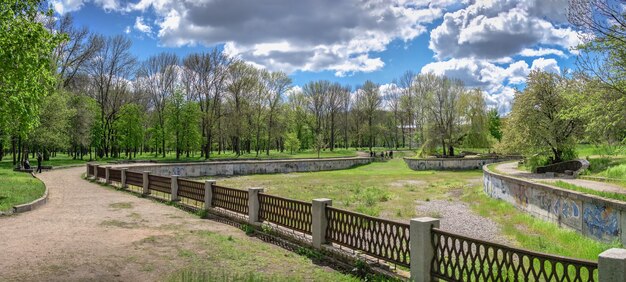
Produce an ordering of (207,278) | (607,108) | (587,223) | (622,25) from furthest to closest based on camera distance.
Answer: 1. (607,108)
2. (622,25)
3. (587,223)
4. (207,278)

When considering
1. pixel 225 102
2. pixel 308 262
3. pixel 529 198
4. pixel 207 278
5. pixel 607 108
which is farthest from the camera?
pixel 225 102

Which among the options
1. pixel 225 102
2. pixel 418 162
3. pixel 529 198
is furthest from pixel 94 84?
pixel 529 198

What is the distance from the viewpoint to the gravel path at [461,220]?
12398 millimetres

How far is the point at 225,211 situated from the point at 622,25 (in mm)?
12908

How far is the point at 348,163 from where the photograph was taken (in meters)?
51.2

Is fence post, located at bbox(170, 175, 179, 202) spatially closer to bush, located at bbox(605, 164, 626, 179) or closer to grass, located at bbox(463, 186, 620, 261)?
grass, located at bbox(463, 186, 620, 261)

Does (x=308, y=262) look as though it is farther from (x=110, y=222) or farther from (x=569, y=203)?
(x=569, y=203)

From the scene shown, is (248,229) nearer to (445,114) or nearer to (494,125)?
(445,114)

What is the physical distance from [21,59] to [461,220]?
17369mm

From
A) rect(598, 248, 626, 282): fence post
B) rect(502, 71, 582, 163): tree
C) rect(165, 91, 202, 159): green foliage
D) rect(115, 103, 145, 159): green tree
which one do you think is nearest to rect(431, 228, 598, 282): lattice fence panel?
rect(598, 248, 626, 282): fence post

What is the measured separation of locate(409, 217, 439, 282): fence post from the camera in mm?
6547

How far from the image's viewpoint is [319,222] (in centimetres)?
883

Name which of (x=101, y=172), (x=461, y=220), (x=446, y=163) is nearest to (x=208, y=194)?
(x=461, y=220)

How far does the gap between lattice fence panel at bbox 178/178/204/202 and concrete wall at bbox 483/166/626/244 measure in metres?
11.4
